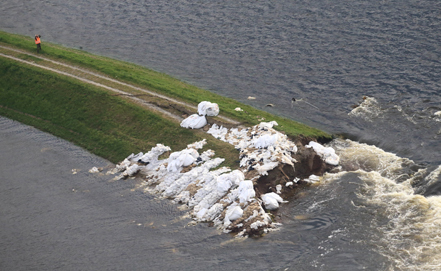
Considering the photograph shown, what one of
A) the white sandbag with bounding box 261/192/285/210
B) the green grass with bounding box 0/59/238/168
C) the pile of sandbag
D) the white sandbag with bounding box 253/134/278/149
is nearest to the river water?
the white sandbag with bounding box 261/192/285/210

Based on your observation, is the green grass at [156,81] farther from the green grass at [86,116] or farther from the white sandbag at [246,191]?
the white sandbag at [246,191]

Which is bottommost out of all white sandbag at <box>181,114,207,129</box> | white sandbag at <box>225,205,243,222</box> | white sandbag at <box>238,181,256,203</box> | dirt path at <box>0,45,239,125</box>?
white sandbag at <box>225,205,243,222</box>

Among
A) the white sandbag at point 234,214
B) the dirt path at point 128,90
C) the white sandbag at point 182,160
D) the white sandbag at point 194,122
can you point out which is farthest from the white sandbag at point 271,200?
the white sandbag at point 194,122

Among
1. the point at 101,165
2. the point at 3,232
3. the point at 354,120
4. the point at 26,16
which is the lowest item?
the point at 3,232

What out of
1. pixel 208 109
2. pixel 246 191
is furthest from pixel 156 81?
pixel 246 191

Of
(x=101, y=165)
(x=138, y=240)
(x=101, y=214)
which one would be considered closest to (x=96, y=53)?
(x=101, y=165)

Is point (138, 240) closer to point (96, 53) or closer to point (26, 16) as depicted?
point (96, 53)

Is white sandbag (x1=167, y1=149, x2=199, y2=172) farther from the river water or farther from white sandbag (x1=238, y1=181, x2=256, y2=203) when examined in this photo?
white sandbag (x1=238, y1=181, x2=256, y2=203)
